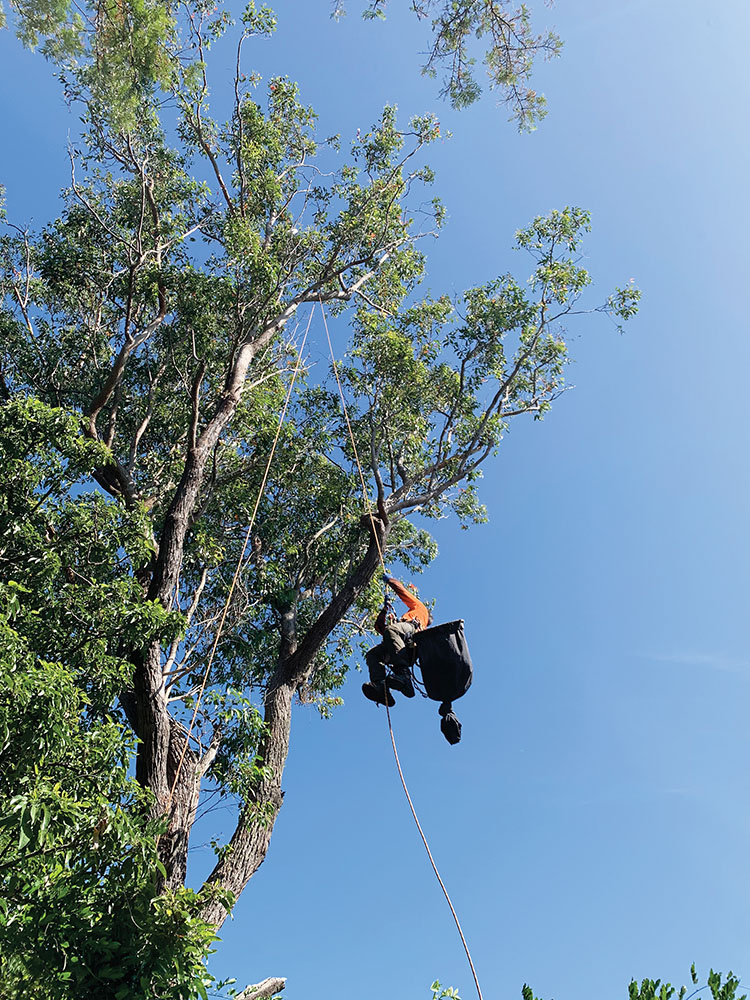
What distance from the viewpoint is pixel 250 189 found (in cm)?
856

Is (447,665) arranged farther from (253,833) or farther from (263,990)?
(263,990)

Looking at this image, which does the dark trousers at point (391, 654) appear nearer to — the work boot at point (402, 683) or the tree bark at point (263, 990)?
the work boot at point (402, 683)

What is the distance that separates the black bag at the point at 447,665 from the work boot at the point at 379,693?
517 millimetres

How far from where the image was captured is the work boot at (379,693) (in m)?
5.81

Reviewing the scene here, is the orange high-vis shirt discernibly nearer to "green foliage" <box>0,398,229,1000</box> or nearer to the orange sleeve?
the orange sleeve

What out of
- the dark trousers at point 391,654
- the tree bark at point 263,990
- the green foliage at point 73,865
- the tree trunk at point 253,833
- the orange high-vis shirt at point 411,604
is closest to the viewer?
the green foliage at point 73,865

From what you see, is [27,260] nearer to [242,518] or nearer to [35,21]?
[35,21]

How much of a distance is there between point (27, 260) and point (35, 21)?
280cm

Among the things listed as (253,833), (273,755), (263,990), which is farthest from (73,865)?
(273,755)

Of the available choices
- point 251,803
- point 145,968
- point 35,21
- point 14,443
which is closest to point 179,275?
point 35,21

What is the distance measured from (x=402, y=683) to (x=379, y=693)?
206 millimetres

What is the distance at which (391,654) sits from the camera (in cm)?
570

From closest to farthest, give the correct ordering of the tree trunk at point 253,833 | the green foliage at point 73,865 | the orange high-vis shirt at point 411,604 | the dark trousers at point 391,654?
the green foliage at point 73,865
the tree trunk at point 253,833
the dark trousers at point 391,654
the orange high-vis shirt at point 411,604

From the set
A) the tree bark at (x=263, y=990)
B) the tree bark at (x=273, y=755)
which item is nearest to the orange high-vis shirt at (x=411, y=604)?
the tree bark at (x=273, y=755)
